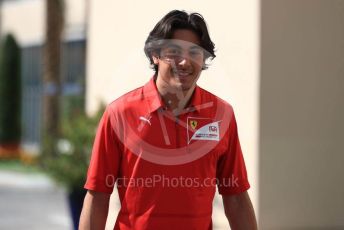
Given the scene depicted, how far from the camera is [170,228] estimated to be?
7.18 feet

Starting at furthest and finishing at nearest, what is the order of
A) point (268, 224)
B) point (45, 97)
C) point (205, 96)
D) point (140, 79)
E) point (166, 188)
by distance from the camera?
point (45, 97)
point (140, 79)
point (268, 224)
point (205, 96)
point (166, 188)

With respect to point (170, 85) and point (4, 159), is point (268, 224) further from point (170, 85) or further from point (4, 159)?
point (4, 159)

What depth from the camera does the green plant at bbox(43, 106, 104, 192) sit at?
6348mm

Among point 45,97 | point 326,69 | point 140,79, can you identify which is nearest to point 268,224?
point 326,69

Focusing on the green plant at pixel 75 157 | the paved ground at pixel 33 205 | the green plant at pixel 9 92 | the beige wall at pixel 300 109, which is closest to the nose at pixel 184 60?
the paved ground at pixel 33 205

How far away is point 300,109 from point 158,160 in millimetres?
3012

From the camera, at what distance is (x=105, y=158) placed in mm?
2211

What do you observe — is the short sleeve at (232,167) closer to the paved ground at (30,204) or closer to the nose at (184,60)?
the nose at (184,60)

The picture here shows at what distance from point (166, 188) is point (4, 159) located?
18.9 m

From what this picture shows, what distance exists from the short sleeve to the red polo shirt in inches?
1.2

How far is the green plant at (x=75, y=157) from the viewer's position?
635 centimetres

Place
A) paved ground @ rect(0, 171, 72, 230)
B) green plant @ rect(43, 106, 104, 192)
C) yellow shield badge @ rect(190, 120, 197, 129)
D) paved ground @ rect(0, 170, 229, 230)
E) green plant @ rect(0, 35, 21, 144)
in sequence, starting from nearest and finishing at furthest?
yellow shield badge @ rect(190, 120, 197, 129), green plant @ rect(43, 106, 104, 192), paved ground @ rect(0, 170, 229, 230), paved ground @ rect(0, 171, 72, 230), green plant @ rect(0, 35, 21, 144)

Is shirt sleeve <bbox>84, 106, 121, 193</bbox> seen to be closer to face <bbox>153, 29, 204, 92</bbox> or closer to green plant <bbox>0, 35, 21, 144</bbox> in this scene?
face <bbox>153, 29, 204, 92</bbox>

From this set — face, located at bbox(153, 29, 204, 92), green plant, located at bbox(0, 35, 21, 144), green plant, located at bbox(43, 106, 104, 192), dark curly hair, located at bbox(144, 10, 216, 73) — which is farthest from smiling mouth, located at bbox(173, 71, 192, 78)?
green plant, located at bbox(0, 35, 21, 144)
